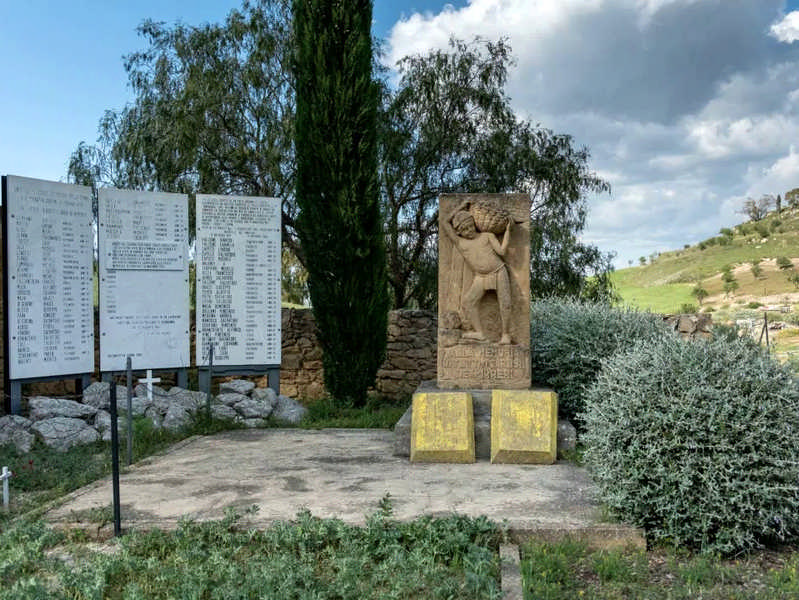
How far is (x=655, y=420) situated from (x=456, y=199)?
3381 mm

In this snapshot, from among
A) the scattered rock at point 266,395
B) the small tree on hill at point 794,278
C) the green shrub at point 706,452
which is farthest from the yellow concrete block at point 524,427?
the small tree on hill at point 794,278

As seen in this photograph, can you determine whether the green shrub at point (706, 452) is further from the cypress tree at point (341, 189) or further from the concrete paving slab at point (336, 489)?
the cypress tree at point (341, 189)

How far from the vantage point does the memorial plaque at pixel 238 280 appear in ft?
27.9

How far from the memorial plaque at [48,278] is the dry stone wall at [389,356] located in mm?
3260

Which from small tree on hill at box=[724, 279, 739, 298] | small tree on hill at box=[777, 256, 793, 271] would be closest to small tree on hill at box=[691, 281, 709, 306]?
small tree on hill at box=[724, 279, 739, 298]

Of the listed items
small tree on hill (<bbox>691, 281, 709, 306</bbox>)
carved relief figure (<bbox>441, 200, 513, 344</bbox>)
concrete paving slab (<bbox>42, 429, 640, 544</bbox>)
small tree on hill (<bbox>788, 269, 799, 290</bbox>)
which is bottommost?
concrete paving slab (<bbox>42, 429, 640, 544</bbox>)

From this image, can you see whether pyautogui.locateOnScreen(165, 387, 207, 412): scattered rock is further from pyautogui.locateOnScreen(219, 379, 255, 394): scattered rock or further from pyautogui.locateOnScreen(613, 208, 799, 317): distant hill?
pyautogui.locateOnScreen(613, 208, 799, 317): distant hill

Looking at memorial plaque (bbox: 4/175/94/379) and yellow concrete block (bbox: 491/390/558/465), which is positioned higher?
memorial plaque (bbox: 4/175/94/379)

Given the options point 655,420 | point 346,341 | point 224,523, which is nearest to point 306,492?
point 224,523

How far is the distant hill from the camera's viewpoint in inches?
997

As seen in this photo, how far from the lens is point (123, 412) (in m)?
7.35

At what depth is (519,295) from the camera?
6605 mm

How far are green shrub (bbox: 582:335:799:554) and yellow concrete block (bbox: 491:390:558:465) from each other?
1365 millimetres

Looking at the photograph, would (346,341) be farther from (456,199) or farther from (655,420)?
(655,420)
